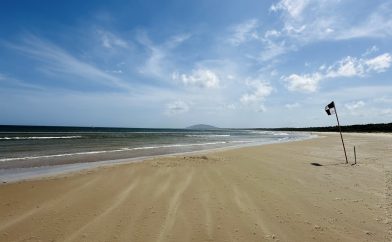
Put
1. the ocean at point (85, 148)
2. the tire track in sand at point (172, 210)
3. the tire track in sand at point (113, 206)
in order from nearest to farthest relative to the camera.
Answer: the tire track in sand at point (113, 206), the tire track in sand at point (172, 210), the ocean at point (85, 148)

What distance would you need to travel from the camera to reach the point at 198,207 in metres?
6.61

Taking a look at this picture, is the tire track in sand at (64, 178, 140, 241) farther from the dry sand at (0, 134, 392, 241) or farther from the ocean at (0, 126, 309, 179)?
the ocean at (0, 126, 309, 179)

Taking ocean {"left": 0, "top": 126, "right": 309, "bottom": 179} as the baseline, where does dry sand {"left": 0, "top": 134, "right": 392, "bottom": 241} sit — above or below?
below

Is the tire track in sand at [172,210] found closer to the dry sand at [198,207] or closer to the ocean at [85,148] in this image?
the dry sand at [198,207]

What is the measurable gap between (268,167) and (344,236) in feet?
26.1

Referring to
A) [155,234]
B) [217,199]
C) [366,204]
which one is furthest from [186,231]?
[366,204]

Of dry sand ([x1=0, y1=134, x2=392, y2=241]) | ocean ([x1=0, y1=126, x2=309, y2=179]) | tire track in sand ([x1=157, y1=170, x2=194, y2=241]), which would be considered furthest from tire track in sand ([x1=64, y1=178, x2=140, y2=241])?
ocean ([x1=0, y1=126, x2=309, y2=179])

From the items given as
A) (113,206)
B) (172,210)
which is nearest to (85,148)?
(113,206)

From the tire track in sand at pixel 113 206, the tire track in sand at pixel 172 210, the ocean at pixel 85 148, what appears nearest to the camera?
the tire track in sand at pixel 113 206

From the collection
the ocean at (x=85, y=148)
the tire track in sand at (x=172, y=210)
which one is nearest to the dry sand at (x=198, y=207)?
the tire track in sand at (x=172, y=210)

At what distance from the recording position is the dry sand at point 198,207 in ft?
16.8

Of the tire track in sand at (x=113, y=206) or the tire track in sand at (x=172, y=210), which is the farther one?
the tire track in sand at (x=172, y=210)

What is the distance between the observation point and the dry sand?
16.8 ft

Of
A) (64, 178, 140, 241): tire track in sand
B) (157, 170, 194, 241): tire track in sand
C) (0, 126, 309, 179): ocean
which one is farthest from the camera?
(0, 126, 309, 179): ocean
